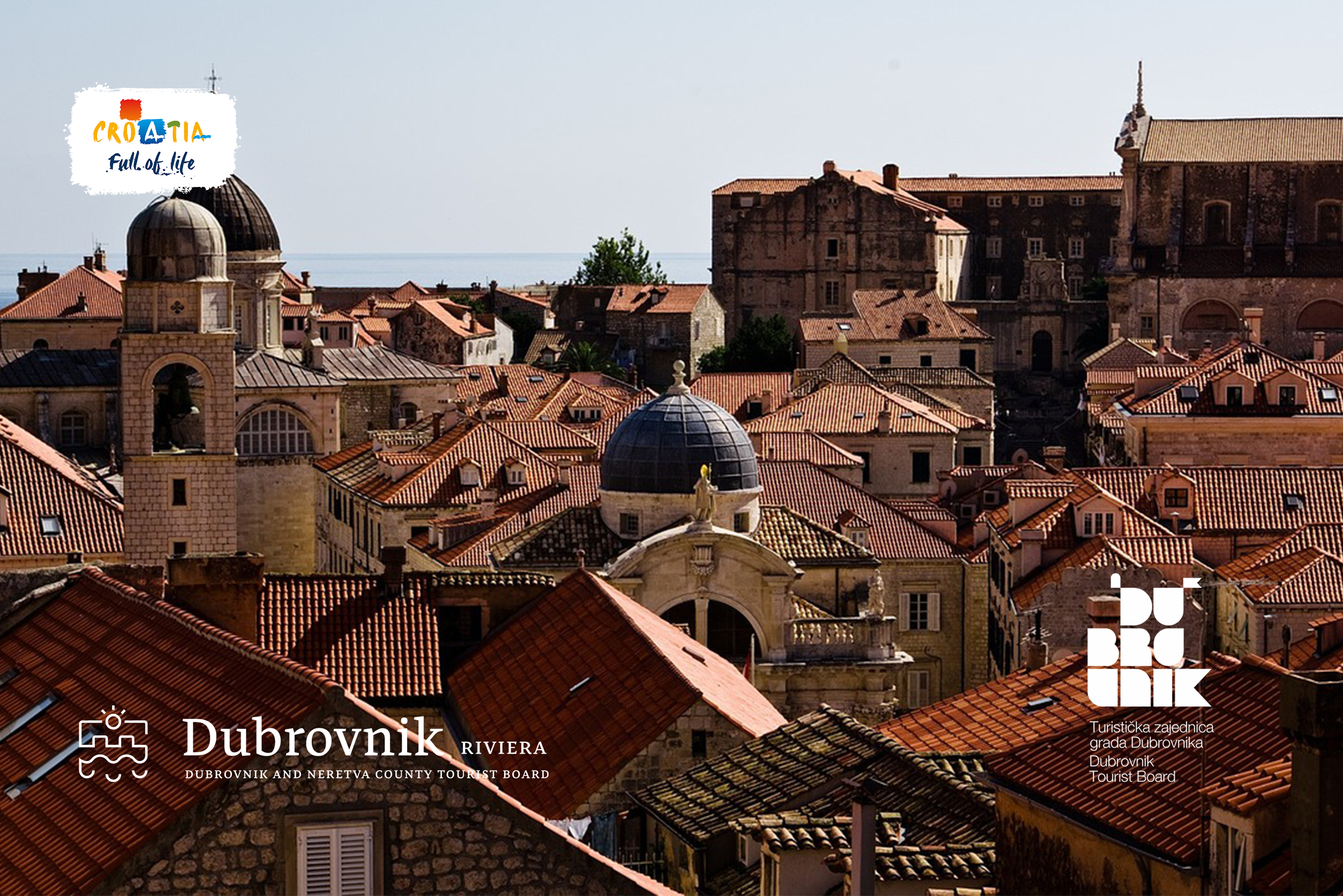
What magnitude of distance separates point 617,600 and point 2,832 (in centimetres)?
1266

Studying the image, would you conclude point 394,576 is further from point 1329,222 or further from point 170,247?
point 1329,222

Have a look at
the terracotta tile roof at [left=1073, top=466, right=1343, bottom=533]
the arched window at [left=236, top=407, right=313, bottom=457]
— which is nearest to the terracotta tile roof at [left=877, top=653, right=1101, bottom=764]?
the terracotta tile roof at [left=1073, top=466, right=1343, bottom=533]

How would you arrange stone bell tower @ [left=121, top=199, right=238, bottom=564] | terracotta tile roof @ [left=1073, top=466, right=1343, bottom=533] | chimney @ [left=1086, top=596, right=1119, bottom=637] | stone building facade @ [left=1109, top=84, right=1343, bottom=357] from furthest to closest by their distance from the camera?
1. stone building facade @ [left=1109, top=84, right=1343, bottom=357]
2. terracotta tile roof @ [left=1073, top=466, right=1343, bottom=533]
3. stone bell tower @ [left=121, top=199, right=238, bottom=564]
4. chimney @ [left=1086, top=596, right=1119, bottom=637]

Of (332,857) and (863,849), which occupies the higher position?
(332,857)

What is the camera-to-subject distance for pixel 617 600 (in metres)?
29.1

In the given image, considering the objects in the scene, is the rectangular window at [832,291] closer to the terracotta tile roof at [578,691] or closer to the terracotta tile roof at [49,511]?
the terracotta tile roof at [49,511]

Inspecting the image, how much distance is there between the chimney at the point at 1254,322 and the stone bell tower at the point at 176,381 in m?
49.2

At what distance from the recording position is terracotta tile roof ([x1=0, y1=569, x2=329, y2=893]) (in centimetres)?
1563

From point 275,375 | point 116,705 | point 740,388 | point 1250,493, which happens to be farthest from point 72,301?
point 116,705

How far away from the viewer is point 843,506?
5547cm

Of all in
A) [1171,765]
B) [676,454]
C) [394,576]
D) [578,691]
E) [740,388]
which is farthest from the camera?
[740,388]

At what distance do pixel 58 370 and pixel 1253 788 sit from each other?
62.4m

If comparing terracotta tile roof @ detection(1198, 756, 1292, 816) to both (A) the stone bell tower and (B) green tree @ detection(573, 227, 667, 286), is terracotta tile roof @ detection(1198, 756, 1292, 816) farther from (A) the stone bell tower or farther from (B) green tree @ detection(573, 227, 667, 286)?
(B) green tree @ detection(573, 227, 667, 286)

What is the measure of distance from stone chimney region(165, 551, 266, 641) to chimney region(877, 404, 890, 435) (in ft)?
159
